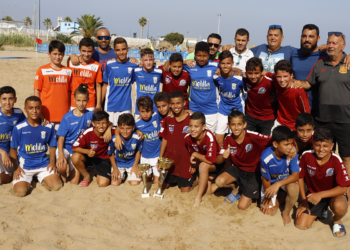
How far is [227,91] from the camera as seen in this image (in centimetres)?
526

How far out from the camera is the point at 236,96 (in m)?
5.28

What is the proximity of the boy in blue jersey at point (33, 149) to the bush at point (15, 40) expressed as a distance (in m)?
31.1

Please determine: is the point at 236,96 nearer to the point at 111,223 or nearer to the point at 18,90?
the point at 111,223

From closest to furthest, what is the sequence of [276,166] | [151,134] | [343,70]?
[276,166] < [343,70] < [151,134]

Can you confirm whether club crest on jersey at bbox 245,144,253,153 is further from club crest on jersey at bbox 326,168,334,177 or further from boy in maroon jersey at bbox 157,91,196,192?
club crest on jersey at bbox 326,168,334,177

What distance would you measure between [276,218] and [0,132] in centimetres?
474

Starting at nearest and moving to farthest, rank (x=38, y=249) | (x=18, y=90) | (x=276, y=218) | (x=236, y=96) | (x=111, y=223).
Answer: (x=38, y=249) → (x=111, y=223) → (x=276, y=218) → (x=236, y=96) → (x=18, y=90)

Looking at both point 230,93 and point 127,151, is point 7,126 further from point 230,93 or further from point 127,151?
point 230,93

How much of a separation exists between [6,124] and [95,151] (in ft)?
5.21

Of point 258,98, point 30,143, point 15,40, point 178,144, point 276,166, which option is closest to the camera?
point 276,166

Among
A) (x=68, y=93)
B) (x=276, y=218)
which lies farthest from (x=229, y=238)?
(x=68, y=93)

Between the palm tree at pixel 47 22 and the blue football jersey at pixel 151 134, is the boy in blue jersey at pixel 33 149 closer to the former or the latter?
the blue football jersey at pixel 151 134

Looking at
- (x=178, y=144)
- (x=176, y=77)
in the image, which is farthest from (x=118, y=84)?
(x=178, y=144)

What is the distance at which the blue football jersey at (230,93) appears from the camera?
204 inches
